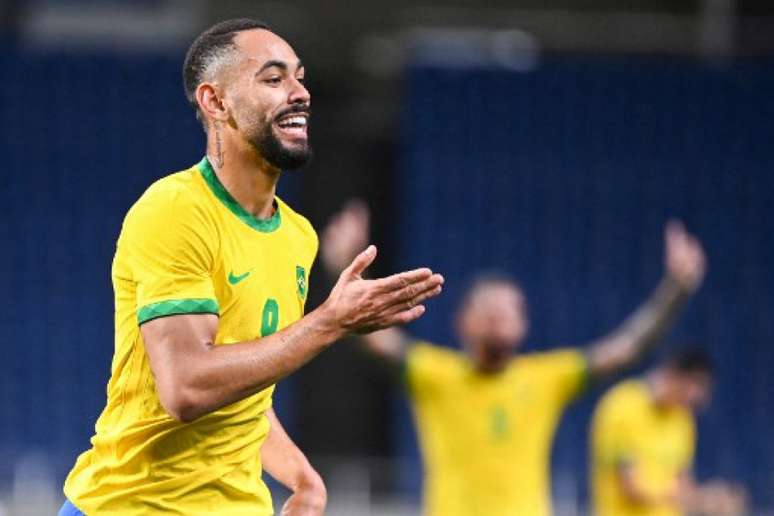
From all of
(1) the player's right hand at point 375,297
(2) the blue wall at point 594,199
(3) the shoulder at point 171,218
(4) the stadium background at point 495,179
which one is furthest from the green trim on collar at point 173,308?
(2) the blue wall at point 594,199

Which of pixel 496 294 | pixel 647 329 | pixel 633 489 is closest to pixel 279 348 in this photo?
pixel 496 294

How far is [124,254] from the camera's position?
150 inches

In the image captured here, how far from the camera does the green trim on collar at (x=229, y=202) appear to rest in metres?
3.95

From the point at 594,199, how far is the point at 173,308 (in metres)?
10.7

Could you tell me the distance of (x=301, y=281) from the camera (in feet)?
13.6

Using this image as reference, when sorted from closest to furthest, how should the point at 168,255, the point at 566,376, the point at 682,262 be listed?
1. the point at 168,255
2. the point at 682,262
3. the point at 566,376

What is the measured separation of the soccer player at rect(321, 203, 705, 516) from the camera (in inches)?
283

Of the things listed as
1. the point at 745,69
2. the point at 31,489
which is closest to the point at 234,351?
the point at 31,489

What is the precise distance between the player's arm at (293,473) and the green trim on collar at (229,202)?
540 millimetres

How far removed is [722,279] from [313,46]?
4327 mm

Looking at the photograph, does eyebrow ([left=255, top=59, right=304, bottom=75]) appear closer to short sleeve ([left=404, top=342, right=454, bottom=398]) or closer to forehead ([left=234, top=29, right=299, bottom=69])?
forehead ([left=234, top=29, right=299, bottom=69])

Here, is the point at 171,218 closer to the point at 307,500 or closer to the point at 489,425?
the point at 307,500

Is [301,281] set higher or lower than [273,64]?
lower

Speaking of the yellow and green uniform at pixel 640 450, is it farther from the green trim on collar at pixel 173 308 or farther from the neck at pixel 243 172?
the green trim on collar at pixel 173 308
